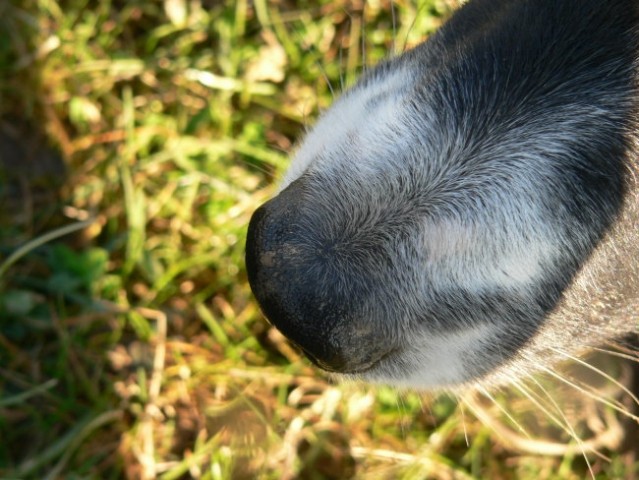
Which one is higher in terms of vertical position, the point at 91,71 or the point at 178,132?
the point at 91,71

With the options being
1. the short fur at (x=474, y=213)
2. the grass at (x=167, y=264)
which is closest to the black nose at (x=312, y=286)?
the short fur at (x=474, y=213)

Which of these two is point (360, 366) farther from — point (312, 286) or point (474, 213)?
point (474, 213)

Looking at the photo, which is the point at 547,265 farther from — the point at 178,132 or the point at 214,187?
the point at 178,132

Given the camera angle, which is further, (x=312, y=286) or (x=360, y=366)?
(x=360, y=366)

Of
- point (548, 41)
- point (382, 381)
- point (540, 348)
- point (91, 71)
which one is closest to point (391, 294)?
point (382, 381)

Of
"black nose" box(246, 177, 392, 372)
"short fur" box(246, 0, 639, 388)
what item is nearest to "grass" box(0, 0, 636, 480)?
"short fur" box(246, 0, 639, 388)

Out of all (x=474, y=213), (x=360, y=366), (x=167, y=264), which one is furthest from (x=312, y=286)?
(x=167, y=264)
